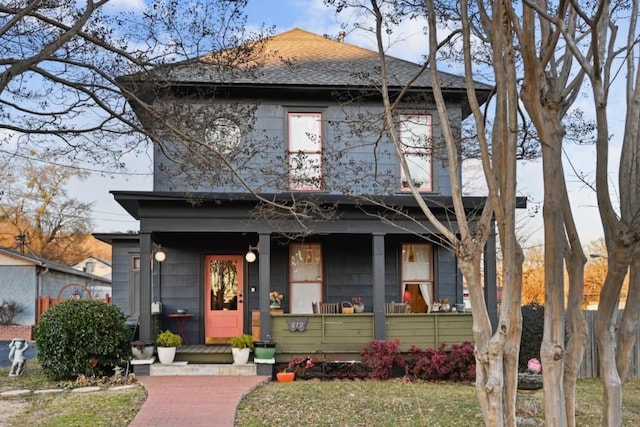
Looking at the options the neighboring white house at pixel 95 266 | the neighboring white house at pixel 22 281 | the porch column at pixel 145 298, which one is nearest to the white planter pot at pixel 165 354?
the porch column at pixel 145 298

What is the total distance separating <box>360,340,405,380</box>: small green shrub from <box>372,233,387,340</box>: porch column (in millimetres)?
289

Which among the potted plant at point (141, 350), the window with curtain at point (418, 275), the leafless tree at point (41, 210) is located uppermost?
the leafless tree at point (41, 210)

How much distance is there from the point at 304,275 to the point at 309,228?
3041mm

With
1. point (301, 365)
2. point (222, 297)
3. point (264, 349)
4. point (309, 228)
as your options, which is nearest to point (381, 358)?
point (301, 365)

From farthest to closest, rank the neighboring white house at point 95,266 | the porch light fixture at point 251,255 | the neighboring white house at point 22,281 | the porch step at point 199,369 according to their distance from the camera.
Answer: the neighboring white house at point 95,266 → the neighboring white house at point 22,281 → the porch light fixture at point 251,255 → the porch step at point 199,369

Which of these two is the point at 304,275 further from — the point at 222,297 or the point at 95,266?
the point at 95,266

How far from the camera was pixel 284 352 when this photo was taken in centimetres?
1297

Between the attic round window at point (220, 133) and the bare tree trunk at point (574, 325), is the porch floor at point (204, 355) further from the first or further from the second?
the bare tree trunk at point (574, 325)

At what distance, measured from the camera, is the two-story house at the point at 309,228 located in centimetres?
1257

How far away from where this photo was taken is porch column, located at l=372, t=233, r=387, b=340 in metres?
13.0

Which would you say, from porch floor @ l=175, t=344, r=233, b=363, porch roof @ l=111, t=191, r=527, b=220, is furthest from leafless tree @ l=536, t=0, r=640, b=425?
porch floor @ l=175, t=344, r=233, b=363

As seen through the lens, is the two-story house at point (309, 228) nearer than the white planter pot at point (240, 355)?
No

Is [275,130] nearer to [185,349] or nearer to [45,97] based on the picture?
[185,349]

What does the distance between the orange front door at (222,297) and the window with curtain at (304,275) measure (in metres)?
1.22
